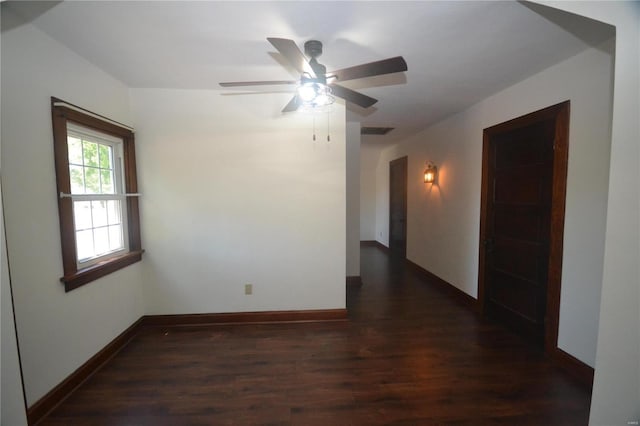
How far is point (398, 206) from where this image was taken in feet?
Result: 19.3

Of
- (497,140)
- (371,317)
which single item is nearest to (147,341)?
(371,317)

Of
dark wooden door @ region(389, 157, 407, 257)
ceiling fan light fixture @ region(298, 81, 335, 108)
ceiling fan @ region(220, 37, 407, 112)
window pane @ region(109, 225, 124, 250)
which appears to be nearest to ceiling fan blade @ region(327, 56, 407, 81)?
ceiling fan @ region(220, 37, 407, 112)

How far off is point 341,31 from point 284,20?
386 mm

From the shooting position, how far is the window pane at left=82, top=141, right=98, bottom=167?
227 centimetres

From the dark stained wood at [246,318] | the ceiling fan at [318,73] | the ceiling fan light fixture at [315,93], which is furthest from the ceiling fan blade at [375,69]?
the dark stained wood at [246,318]

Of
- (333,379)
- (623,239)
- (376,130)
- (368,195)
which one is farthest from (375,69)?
(368,195)

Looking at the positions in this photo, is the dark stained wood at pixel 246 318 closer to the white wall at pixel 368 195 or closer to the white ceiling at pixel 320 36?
the white ceiling at pixel 320 36

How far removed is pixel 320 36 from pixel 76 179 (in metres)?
2.23

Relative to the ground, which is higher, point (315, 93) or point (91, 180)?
point (315, 93)

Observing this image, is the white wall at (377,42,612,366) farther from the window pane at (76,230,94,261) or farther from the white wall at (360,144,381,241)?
the window pane at (76,230,94,261)

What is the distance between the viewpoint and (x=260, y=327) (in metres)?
2.89

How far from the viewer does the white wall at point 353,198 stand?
411 centimetres

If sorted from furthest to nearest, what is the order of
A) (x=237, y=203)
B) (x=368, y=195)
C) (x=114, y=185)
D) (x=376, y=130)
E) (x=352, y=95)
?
(x=368, y=195) < (x=376, y=130) < (x=237, y=203) < (x=114, y=185) < (x=352, y=95)

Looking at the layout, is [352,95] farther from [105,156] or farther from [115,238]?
[115,238]
